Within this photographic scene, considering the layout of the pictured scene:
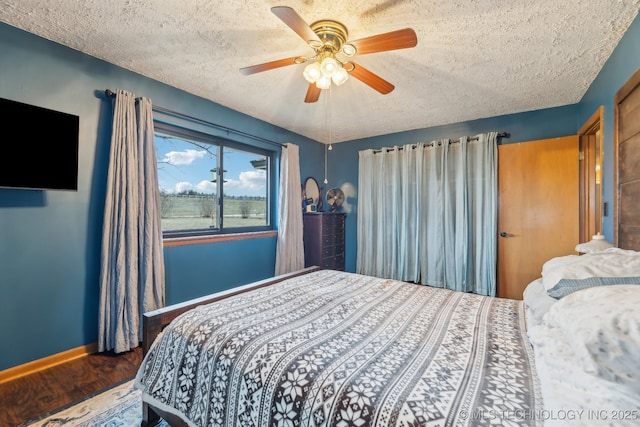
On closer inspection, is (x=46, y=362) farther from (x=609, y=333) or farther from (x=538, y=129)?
(x=538, y=129)

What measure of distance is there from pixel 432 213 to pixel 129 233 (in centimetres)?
344

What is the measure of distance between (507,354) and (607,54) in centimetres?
241

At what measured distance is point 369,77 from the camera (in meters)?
1.84

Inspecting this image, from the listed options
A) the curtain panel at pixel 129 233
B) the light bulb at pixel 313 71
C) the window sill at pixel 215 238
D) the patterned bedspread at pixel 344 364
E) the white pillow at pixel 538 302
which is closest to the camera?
the patterned bedspread at pixel 344 364

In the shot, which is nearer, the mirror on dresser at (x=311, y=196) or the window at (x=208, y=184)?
the window at (x=208, y=184)

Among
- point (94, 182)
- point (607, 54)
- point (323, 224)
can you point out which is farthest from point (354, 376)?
point (323, 224)

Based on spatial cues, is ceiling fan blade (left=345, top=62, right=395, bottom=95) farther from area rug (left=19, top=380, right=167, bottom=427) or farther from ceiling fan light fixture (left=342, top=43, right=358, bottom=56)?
area rug (left=19, top=380, right=167, bottom=427)

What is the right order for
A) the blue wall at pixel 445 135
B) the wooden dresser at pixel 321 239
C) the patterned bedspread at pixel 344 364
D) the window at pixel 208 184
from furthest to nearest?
the wooden dresser at pixel 321 239 → the blue wall at pixel 445 135 → the window at pixel 208 184 → the patterned bedspread at pixel 344 364

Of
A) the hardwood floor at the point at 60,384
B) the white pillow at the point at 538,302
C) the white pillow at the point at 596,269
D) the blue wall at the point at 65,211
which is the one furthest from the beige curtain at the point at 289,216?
the white pillow at the point at 596,269

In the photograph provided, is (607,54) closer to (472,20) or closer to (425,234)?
(472,20)

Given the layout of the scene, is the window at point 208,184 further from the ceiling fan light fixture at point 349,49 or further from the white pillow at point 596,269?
the white pillow at point 596,269

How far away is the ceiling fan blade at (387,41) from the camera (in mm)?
1405

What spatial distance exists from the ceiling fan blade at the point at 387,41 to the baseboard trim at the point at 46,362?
9.67 ft

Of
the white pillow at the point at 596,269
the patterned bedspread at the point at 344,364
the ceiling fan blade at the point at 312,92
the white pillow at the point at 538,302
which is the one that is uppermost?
the ceiling fan blade at the point at 312,92
